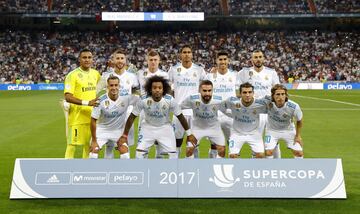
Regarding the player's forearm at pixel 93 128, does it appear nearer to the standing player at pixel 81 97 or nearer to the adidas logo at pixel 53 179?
the standing player at pixel 81 97

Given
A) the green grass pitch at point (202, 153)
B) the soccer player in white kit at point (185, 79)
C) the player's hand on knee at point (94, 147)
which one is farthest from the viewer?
the soccer player in white kit at point (185, 79)

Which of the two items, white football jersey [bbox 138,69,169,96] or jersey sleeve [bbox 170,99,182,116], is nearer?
jersey sleeve [bbox 170,99,182,116]

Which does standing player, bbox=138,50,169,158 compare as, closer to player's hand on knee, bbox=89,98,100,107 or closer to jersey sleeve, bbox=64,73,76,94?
player's hand on knee, bbox=89,98,100,107

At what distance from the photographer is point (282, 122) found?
8.84 metres

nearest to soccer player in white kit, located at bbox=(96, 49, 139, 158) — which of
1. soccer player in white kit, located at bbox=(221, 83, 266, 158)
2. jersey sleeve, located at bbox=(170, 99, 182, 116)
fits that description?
jersey sleeve, located at bbox=(170, 99, 182, 116)

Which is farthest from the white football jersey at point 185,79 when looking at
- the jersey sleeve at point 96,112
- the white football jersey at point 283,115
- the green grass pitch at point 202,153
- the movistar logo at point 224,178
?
the movistar logo at point 224,178

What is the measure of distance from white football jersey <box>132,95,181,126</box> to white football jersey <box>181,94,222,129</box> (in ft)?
1.88

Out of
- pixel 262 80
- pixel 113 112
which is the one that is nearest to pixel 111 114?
pixel 113 112

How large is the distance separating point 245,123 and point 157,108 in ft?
5.36

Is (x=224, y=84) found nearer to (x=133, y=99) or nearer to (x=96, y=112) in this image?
(x=133, y=99)

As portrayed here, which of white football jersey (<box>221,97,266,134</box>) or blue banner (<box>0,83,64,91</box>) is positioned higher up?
white football jersey (<box>221,97,266,134</box>)

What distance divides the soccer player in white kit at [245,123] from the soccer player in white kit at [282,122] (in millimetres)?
165

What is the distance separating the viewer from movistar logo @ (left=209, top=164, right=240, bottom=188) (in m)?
6.97

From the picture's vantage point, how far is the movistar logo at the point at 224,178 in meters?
6.97
